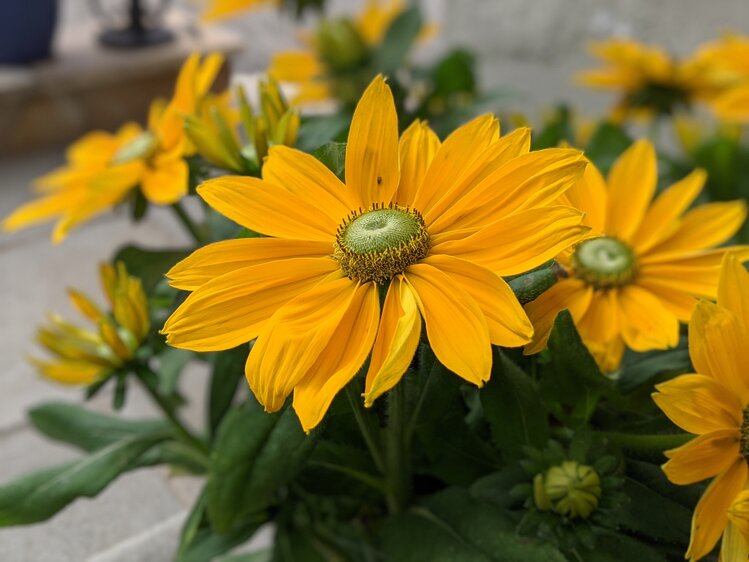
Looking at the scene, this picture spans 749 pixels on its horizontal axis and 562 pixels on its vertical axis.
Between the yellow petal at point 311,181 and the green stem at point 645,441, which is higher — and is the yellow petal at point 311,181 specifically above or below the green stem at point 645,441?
above

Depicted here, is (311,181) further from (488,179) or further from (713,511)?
(713,511)

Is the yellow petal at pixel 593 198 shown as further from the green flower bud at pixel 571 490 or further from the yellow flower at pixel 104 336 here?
the yellow flower at pixel 104 336

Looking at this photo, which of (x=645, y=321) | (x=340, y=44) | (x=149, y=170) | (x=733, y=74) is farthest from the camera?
(x=340, y=44)

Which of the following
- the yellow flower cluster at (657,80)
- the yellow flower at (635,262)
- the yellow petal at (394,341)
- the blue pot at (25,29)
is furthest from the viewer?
the blue pot at (25,29)

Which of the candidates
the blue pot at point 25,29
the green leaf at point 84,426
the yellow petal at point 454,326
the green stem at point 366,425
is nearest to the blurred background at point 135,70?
the blue pot at point 25,29

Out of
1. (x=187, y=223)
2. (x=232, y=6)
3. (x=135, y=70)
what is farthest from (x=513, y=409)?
(x=135, y=70)

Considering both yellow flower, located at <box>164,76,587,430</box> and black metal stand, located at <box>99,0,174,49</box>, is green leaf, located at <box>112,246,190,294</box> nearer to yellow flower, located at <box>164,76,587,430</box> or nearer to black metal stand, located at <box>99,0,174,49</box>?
yellow flower, located at <box>164,76,587,430</box>

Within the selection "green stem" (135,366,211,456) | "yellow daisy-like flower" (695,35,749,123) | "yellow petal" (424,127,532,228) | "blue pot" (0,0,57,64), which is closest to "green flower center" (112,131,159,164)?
"green stem" (135,366,211,456)
